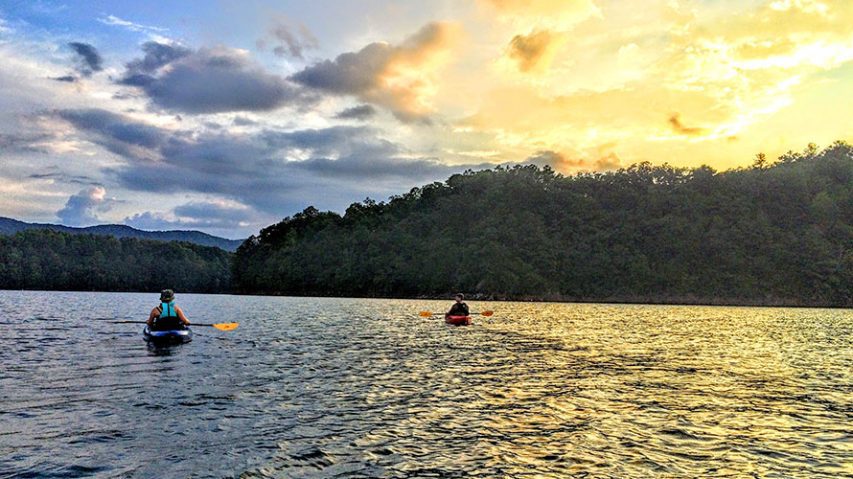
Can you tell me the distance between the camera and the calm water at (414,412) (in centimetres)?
1210

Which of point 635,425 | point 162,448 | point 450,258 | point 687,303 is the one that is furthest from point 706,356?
point 450,258

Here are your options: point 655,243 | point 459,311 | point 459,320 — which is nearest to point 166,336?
point 459,320

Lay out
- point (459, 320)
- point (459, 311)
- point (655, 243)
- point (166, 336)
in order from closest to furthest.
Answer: point (166, 336) < point (459, 320) < point (459, 311) < point (655, 243)

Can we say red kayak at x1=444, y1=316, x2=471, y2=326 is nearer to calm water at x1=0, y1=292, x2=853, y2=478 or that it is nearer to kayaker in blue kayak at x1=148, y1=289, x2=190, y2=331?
calm water at x1=0, y1=292, x2=853, y2=478

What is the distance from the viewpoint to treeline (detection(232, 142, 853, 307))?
14812cm

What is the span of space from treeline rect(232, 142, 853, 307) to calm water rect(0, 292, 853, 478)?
129 metres

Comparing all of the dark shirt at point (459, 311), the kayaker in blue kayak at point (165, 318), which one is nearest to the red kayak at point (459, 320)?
the dark shirt at point (459, 311)

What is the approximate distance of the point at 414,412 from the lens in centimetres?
1689

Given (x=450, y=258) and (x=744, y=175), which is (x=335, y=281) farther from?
(x=744, y=175)

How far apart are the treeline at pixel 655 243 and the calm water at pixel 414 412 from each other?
128877 mm

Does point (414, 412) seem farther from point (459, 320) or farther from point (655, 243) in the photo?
point (655, 243)

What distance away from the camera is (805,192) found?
164m

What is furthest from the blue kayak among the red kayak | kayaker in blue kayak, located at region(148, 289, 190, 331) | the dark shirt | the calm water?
the dark shirt

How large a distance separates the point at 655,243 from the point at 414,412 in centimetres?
16491
